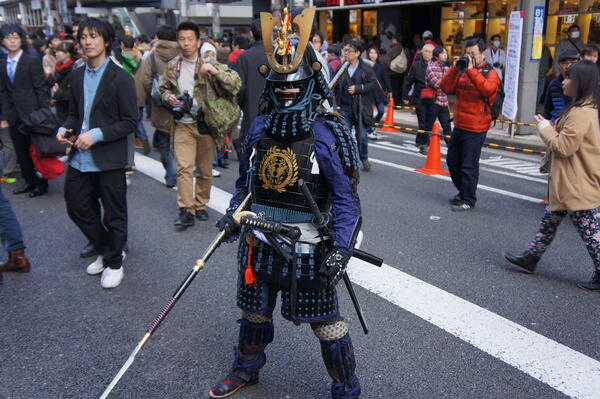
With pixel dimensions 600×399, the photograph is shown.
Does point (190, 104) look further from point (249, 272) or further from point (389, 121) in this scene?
point (389, 121)

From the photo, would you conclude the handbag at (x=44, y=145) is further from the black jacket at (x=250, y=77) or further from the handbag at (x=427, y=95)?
the handbag at (x=427, y=95)

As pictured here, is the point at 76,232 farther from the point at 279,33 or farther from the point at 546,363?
the point at 546,363

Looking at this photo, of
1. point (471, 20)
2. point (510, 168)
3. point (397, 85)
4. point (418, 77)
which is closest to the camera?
point (510, 168)

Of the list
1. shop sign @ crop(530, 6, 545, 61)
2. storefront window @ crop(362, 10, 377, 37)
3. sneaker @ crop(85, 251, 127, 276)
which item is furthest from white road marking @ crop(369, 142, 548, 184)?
storefront window @ crop(362, 10, 377, 37)

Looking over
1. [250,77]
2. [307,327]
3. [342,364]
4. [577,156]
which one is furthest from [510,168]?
[342,364]

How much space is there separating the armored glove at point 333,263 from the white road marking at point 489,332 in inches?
12.0

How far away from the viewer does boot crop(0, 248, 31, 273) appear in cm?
456

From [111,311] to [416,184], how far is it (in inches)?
188

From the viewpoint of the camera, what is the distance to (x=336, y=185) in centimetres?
252

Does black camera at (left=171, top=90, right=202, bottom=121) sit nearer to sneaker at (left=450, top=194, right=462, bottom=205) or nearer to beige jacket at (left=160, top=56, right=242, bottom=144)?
beige jacket at (left=160, top=56, right=242, bottom=144)

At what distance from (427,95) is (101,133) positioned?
6.85 m

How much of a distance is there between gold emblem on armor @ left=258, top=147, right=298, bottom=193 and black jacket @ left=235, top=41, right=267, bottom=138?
3037mm

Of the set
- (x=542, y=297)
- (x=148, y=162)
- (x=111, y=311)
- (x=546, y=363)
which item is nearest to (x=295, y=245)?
(x=546, y=363)

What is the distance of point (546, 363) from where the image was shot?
3230 mm
